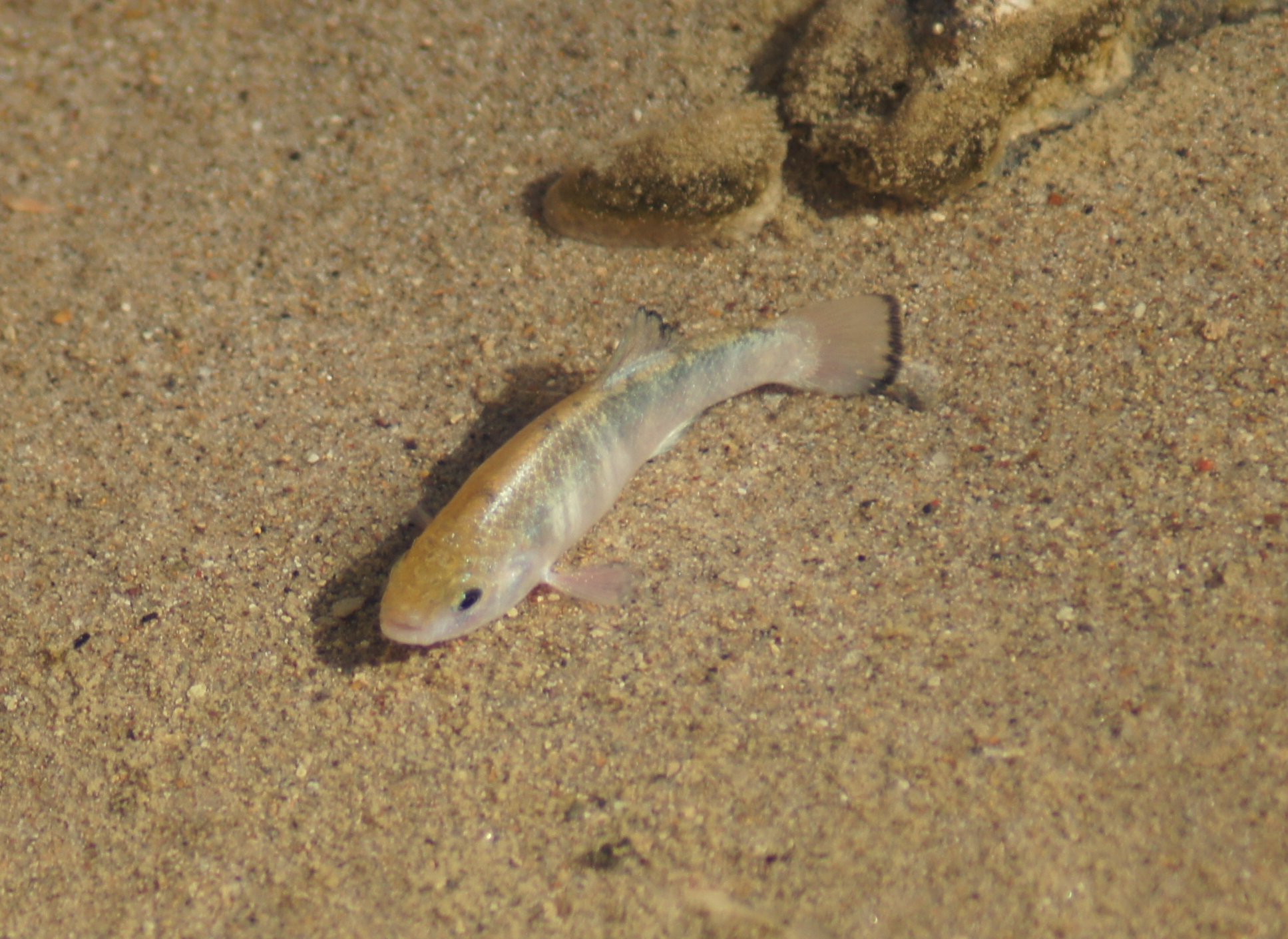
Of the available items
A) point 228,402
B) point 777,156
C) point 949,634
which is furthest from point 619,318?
point 949,634

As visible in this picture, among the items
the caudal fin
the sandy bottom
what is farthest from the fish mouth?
the caudal fin

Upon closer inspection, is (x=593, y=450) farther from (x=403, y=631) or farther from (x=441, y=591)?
(x=403, y=631)

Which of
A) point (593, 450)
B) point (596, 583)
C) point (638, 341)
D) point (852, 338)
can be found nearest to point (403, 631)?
point (596, 583)

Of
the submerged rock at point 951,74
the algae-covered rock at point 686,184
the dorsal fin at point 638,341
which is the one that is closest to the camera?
the dorsal fin at point 638,341

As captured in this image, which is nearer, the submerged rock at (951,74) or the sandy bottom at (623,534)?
the sandy bottom at (623,534)

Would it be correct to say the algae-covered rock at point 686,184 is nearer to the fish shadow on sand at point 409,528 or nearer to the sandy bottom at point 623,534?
the sandy bottom at point 623,534

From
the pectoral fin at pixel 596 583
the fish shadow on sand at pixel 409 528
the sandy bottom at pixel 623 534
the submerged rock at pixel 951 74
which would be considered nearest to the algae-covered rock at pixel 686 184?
the sandy bottom at pixel 623 534

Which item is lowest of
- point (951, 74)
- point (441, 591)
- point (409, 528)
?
point (409, 528)
